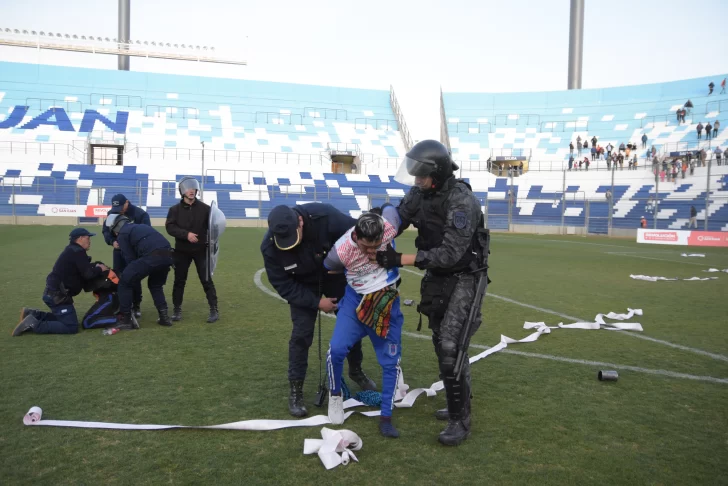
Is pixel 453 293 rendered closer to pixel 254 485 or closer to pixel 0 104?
pixel 254 485

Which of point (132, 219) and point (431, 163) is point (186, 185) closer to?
point (132, 219)

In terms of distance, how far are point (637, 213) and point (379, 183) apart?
16807 mm

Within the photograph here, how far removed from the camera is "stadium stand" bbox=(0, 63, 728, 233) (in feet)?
116

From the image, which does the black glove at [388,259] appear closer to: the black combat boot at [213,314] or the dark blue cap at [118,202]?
the black combat boot at [213,314]

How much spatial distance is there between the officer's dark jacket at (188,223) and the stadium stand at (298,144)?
2558cm

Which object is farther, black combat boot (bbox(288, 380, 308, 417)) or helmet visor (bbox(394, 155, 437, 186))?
black combat boot (bbox(288, 380, 308, 417))

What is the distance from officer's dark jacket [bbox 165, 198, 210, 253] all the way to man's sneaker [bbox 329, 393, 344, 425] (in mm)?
4299

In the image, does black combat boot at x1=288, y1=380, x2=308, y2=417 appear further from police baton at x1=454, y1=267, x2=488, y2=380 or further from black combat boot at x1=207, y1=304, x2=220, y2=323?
black combat boot at x1=207, y1=304, x2=220, y2=323

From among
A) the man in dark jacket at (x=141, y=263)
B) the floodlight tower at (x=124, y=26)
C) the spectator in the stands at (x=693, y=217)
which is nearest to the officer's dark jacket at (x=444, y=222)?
the man in dark jacket at (x=141, y=263)

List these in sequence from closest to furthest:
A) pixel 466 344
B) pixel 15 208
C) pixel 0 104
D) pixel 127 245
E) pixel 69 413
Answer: pixel 466 344 < pixel 69 413 < pixel 127 245 < pixel 15 208 < pixel 0 104

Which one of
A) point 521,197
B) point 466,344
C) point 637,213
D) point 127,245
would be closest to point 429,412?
point 466,344

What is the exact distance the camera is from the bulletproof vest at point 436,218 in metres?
4.28

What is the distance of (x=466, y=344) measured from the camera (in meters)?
4.24

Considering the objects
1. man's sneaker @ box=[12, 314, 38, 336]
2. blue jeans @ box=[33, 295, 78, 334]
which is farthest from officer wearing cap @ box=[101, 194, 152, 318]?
man's sneaker @ box=[12, 314, 38, 336]
